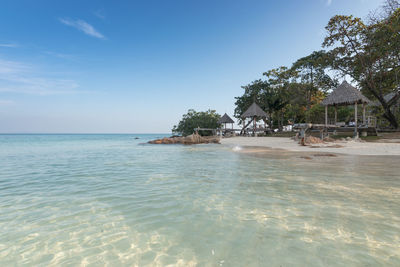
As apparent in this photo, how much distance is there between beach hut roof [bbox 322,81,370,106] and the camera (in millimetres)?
17219

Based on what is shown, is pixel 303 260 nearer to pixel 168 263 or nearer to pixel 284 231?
pixel 284 231

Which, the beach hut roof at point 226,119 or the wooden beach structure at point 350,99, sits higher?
the wooden beach structure at point 350,99

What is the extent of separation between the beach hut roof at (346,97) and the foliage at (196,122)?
20.8 m

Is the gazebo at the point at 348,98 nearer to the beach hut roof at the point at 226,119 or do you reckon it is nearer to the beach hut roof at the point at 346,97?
the beach hut roof at the point at 346,97

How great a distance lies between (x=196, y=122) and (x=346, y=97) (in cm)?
2347

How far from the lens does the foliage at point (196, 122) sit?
36469mm

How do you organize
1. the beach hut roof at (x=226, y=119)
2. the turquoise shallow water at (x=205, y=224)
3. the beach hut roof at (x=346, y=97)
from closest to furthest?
the turquoise shallow water at (x=205, y=224)
the beach hut roof at (x=346, y=97)
the beach hut roof at (x=226, y=119)

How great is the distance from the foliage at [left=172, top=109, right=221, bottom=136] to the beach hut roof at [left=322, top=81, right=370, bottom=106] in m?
20.8

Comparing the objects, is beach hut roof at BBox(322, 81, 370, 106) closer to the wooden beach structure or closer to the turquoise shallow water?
the wooden beach structure

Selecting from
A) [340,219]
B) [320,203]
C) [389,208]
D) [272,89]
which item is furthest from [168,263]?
[272,89]

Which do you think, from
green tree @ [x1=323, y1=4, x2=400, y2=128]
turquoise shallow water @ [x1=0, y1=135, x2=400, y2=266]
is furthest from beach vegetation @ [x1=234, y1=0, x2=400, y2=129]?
turquoise shallow water @ [x1=0, y1=135, x2=400, y2=266]

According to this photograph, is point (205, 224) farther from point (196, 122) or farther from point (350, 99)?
point (196, 122)

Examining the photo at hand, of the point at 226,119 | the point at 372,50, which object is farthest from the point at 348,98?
the point at 226,119

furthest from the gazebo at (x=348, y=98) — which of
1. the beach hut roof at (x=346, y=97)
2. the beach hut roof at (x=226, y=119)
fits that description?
the beach hut roof at (x=226, y=119)
